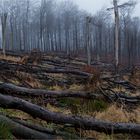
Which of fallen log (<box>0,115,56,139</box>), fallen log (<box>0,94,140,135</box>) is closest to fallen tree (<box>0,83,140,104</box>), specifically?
fallen log (<box>0,94,140,135</box>)

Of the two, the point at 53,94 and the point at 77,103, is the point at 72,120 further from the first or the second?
the point at 77,103

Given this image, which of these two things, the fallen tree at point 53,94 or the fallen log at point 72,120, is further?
the fallen tree at point 53,94

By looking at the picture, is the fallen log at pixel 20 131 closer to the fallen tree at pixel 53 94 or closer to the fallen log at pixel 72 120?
the fallen log at pixel 72 120

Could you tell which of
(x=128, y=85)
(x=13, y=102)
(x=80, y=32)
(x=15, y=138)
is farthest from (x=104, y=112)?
(x=80, y=32)

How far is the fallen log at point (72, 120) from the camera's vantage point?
553 centimetres

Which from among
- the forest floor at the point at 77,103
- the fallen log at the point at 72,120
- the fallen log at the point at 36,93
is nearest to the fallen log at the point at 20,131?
the forest floor at the point at 77,103

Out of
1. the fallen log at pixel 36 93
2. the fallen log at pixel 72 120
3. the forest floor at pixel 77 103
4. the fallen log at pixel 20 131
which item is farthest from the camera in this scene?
the fallen log at pixel 36 93

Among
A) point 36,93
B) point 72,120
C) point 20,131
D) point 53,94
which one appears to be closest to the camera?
point 20,131

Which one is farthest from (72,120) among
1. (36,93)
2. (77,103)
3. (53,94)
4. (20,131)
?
(77,103)

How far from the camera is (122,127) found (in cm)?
562

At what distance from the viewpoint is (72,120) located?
18.3 feet

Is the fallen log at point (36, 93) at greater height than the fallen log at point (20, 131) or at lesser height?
greater

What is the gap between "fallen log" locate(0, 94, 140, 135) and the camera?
5.53 meters

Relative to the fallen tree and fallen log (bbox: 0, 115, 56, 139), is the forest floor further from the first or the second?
fallen log (bbox: 0, 115, 56, 139)
